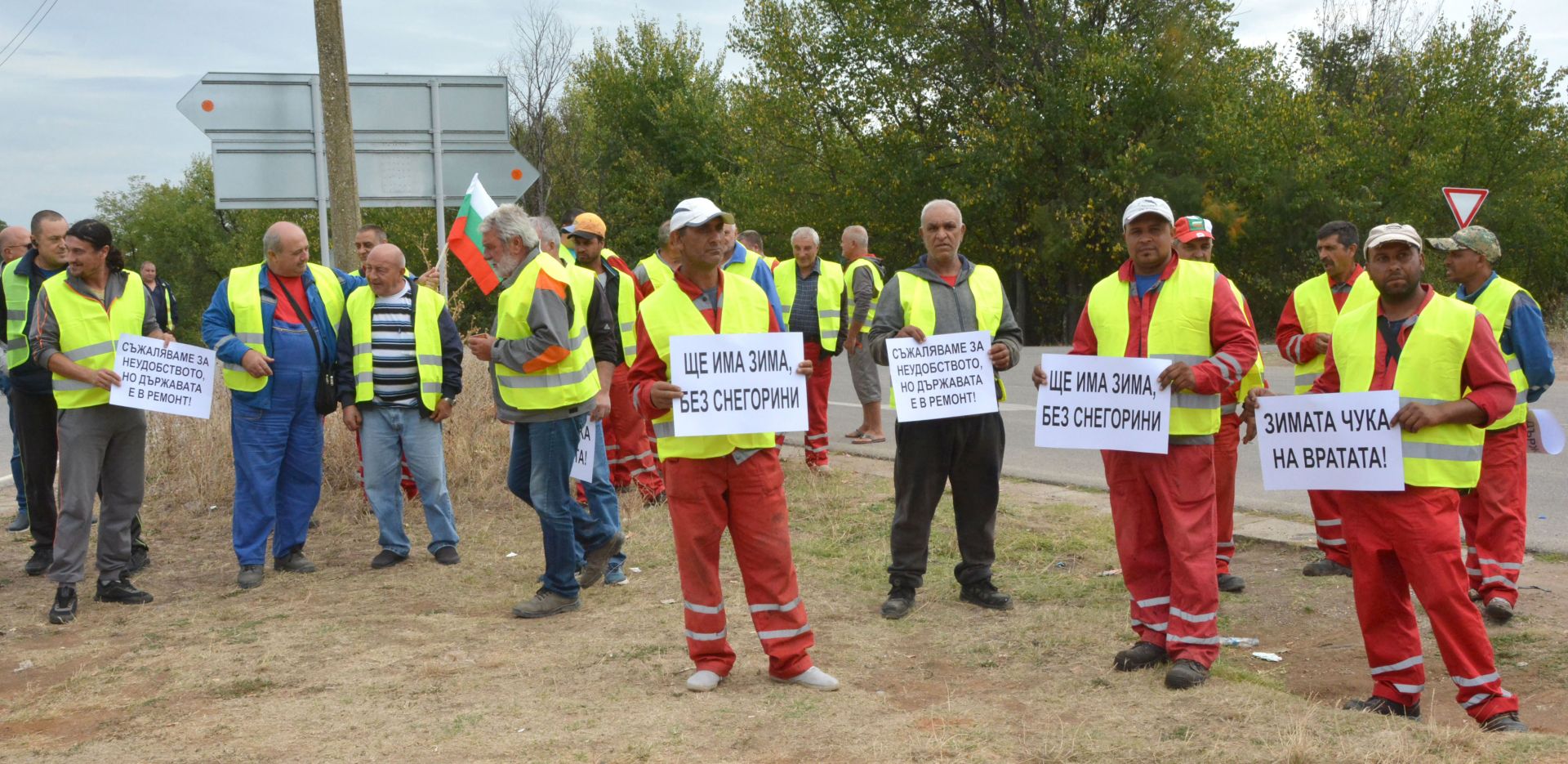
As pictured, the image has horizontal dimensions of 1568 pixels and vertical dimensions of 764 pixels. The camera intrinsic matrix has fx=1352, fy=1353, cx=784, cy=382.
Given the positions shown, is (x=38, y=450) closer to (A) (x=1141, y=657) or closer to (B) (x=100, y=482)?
(B) (x=100, y=482)

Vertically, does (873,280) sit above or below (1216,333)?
above

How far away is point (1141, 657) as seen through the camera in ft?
18.7

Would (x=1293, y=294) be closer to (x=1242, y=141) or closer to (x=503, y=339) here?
(x=503, y=339)

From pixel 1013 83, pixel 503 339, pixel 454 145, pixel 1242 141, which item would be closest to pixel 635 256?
pixel 1013 83

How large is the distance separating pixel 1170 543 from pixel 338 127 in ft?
27.2

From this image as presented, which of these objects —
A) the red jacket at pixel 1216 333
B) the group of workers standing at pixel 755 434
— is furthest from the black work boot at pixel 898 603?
the red jacket at pixel 1216 333

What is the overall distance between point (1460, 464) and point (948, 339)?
235 cm

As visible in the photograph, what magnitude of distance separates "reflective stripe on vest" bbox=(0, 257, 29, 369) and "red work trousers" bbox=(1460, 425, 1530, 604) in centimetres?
781

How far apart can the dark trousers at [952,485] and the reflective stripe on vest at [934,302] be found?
0.88ft

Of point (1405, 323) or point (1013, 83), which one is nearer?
point (1405, 323)

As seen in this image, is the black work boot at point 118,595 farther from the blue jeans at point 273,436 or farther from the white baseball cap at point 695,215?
the white baseball cap at point 695,215

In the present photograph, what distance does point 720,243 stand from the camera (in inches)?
215

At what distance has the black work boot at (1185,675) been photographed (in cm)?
536

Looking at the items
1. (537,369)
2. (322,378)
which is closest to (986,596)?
(537,369)
